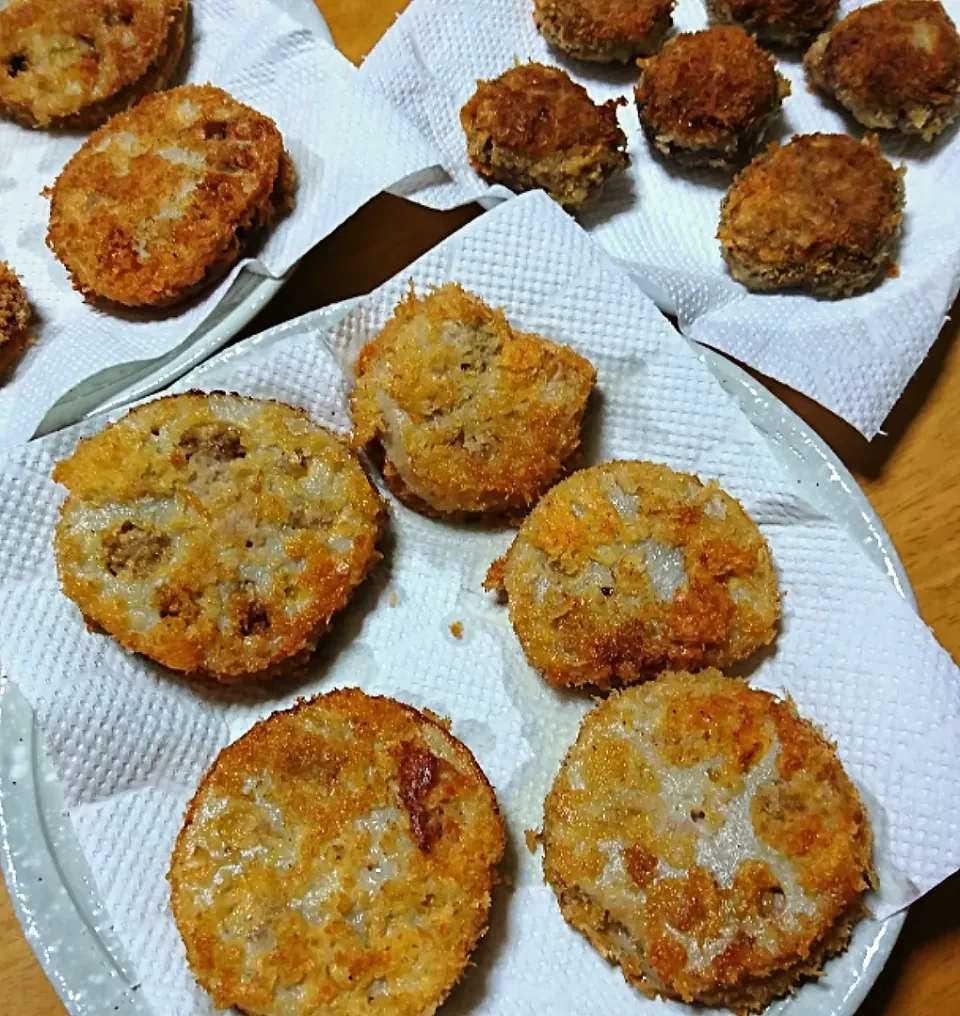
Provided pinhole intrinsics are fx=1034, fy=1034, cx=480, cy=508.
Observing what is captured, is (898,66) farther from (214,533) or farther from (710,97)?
(214,533)

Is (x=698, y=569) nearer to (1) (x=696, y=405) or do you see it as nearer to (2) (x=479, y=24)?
(1) (x=696, y=405)

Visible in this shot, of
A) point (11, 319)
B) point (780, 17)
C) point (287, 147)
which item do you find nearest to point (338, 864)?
point (11, 319)

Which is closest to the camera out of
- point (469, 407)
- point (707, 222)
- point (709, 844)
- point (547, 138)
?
point (709, 844)

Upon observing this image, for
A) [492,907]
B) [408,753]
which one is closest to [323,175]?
[408,753]

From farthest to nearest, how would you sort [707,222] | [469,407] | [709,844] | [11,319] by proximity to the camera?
[707,222], [11,319], [469,407], [709,844]

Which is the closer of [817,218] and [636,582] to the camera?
[636,582]

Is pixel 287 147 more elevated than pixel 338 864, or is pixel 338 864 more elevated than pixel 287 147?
pixel 287 147

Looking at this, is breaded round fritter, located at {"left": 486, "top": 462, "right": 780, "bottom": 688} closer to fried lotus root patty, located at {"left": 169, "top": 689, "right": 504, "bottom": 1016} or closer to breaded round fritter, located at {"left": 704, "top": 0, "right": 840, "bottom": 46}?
fried lotus root patty, located at {"left": 169, "top": 689, "right": 504, "bottom": 1016}

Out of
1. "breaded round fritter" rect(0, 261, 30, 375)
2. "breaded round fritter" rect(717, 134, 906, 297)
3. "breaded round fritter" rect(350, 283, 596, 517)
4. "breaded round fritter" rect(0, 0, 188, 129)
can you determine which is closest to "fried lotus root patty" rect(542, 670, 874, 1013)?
"breaded round fritter" rect(350, 283, 596, 517)
